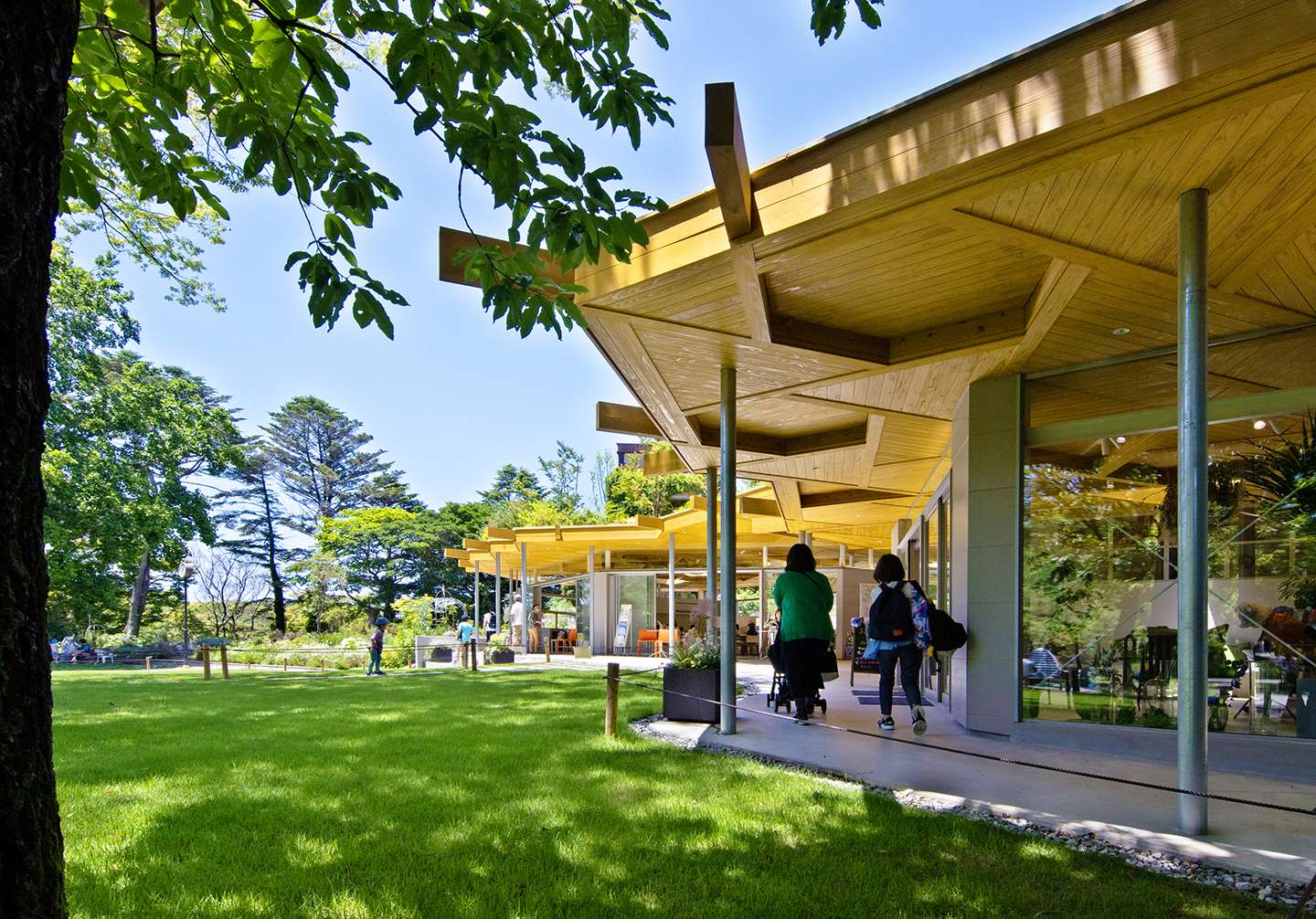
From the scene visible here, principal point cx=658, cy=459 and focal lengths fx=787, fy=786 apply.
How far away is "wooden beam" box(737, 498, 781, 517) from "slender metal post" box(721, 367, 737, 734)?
30.5 feet

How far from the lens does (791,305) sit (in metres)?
6.11

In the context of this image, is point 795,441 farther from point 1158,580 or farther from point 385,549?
point 385,549

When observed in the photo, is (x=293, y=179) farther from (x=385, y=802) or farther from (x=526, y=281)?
(x=385, y=802)

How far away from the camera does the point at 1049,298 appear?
17.1 feet

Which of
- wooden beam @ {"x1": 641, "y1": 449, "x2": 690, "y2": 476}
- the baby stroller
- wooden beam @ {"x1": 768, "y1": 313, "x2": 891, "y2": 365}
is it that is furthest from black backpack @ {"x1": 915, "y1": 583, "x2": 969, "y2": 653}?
wooden beam @ {"x1": 641, "y1": 449, "x2": 690, "y2": 476}

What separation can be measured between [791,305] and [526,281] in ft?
11.3

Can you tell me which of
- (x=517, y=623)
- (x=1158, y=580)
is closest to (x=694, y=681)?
(x=1158, y=580)

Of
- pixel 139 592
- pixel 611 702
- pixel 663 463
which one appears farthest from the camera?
pixel 139 592

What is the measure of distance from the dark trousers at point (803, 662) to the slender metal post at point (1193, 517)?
3361 mm

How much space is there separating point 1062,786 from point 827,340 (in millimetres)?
3643

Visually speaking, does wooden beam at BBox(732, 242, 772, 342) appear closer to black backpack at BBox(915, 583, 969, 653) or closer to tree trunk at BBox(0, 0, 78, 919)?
black backpack at BBox(915, 583, 969, 653)

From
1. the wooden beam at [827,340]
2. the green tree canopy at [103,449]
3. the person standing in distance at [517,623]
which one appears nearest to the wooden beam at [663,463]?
the wooden beam at [827,340]

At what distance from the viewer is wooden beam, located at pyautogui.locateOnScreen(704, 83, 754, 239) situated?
390cm

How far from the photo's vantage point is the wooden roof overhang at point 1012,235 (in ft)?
10.5
